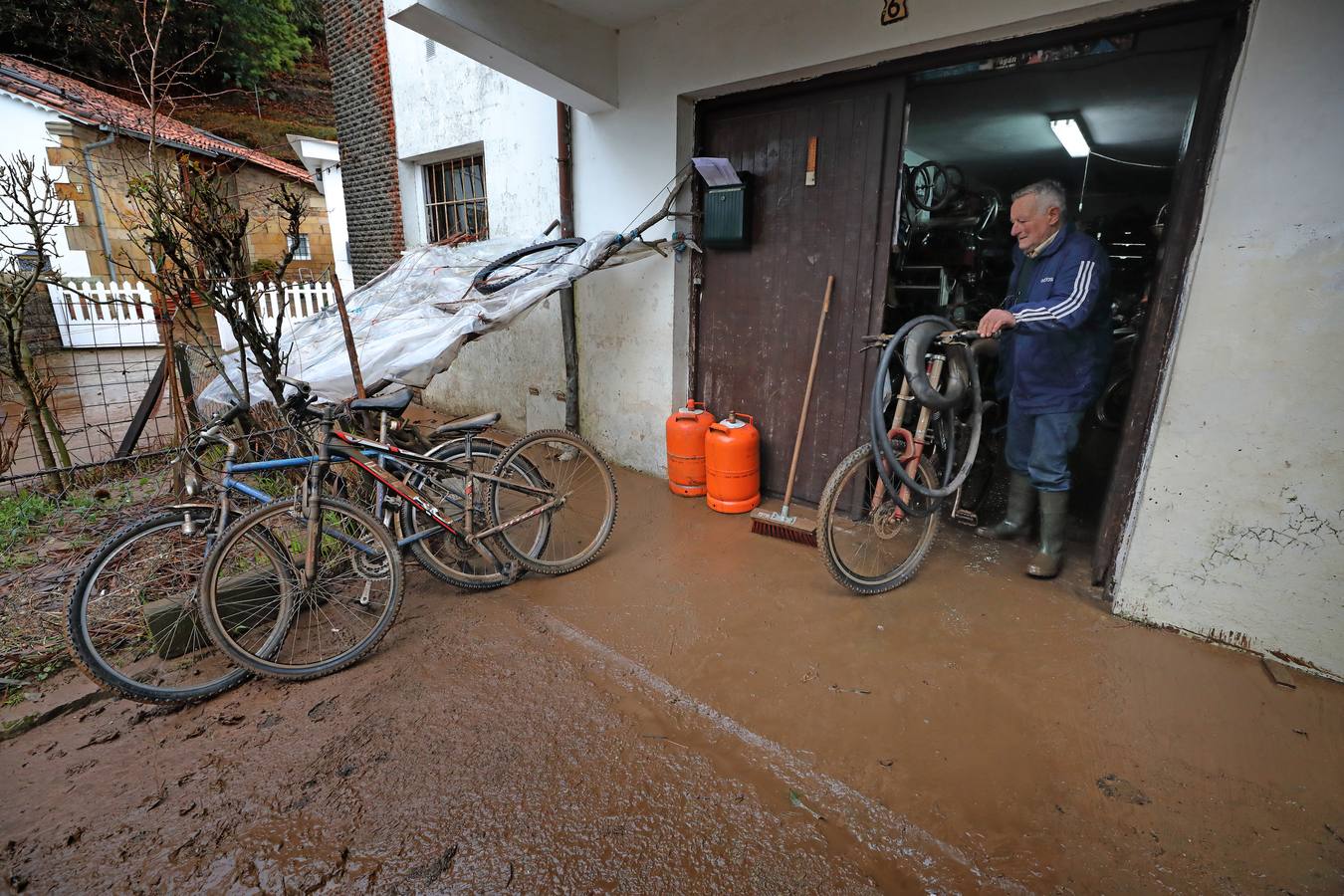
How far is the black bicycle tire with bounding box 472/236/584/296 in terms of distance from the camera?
4.35m

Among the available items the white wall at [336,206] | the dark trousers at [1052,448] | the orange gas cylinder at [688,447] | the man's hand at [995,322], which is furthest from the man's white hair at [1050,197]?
the white wall at [336,206]

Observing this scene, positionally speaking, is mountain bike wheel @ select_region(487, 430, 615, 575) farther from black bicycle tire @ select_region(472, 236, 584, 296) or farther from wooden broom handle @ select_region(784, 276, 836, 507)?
black bicycle tire @ select_region(472, 236, 584, 296)

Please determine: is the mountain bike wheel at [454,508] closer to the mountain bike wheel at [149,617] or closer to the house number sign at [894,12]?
the mountain bike wheel at [149,617]

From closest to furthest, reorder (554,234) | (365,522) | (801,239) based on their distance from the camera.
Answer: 1. (365,522)
2. (801,239)
3. (554,234)

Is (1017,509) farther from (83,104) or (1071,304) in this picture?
(83,104)

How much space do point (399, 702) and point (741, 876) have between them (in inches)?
58.5

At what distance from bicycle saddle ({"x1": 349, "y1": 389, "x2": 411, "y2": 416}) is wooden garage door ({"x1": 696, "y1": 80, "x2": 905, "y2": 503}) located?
2323 mm

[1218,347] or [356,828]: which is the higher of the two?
[1218,347]

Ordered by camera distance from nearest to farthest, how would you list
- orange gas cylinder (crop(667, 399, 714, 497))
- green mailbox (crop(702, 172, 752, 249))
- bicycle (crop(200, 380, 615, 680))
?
bicycle (crop(200, 380, 615, 680)), green mailbox (crop(702, 172, 752, 249)), orange gas cylinder (crop(667, 399, 714, 497))

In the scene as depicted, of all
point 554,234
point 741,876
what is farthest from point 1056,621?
point 554,234

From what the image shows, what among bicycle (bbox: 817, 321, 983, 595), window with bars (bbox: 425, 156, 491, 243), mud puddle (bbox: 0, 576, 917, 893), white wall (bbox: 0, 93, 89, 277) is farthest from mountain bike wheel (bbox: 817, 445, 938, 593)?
white wall (bbox: 0, 93, 89, 277)

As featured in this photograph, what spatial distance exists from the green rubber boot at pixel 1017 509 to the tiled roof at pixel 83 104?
1423 cm

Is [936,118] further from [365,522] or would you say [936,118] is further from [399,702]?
[399,702]

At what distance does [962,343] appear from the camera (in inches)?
119
